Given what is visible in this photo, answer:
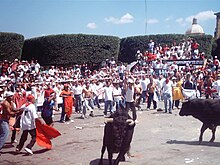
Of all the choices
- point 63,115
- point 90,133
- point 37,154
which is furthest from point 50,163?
point 63,115

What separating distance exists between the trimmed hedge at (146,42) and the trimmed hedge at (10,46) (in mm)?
12334

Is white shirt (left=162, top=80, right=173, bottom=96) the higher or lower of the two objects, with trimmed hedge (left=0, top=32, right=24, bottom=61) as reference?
lower

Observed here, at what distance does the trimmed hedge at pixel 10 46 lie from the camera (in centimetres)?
2916

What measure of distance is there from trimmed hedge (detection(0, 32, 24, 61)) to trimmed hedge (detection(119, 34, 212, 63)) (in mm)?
12334

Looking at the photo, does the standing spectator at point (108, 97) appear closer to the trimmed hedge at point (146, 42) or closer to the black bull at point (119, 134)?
the black bull at point (119, 134)

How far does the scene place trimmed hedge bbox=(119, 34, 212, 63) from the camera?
38.3 m

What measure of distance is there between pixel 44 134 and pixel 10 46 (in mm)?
20961

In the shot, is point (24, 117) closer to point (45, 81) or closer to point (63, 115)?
point (63, 115)

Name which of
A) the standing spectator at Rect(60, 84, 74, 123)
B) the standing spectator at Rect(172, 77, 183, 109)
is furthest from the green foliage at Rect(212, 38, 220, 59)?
the standing spectator at Rect(60, 84, 74, 123)

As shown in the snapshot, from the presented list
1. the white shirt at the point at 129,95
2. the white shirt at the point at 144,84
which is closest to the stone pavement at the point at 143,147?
the white shirt at the point at 129,95

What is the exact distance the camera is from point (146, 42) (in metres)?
38.8

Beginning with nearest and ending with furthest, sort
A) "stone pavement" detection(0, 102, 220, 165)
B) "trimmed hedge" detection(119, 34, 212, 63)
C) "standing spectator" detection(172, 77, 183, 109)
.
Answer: "stone pavement" detection(0, 102, 220, 165)
"standing spectator" detection(172, 77, 183, 109)
"trimmed hedge" detection(119, 34, 212, 63)

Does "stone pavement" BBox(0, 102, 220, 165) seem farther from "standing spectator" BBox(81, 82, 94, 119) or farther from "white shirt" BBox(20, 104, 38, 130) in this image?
"standing spectator" BBox(81, 82, 94, 119)

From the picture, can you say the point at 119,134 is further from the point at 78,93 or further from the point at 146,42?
the point at 146,42
